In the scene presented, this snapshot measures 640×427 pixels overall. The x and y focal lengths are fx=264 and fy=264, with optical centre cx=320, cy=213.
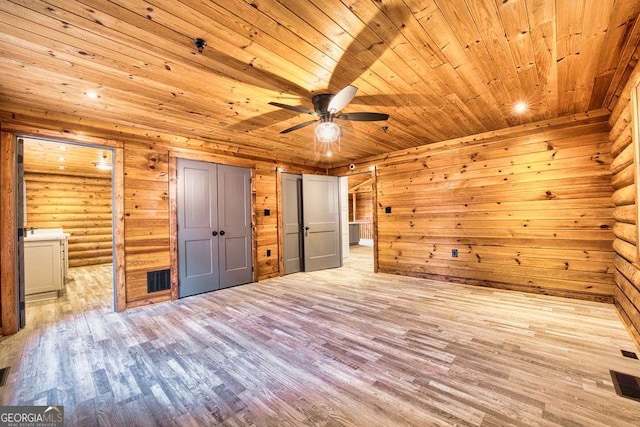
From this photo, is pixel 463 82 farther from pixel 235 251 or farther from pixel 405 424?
pixel 235 251

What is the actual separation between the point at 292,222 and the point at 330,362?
3734mm

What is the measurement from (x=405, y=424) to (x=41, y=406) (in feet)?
7.60

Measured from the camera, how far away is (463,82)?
261 cm

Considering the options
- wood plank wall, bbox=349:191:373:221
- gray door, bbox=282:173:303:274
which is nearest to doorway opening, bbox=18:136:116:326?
gray door, bbox=282:173:303:274

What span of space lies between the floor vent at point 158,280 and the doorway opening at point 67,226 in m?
0.55

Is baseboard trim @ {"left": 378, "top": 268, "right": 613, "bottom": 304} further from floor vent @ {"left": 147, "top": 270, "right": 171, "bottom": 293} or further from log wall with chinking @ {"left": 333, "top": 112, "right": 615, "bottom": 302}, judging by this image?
floor vent @ {"left": 147, "top": 270, "right": 171, "bottom": 293}

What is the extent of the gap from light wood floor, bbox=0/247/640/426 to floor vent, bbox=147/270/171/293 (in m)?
0.31

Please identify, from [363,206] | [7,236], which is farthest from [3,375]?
[363,206]

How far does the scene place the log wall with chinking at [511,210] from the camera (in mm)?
3461

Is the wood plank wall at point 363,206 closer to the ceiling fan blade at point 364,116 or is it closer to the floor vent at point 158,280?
the floor vent at point 158,280

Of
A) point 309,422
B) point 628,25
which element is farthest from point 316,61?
point 309,422

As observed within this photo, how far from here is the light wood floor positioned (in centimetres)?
163

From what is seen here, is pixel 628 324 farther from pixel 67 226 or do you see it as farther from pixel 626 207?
pixel 67 226

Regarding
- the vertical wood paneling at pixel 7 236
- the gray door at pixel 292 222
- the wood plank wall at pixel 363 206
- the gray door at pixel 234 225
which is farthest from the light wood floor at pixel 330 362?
the wood plank wall at pixel 363 206
